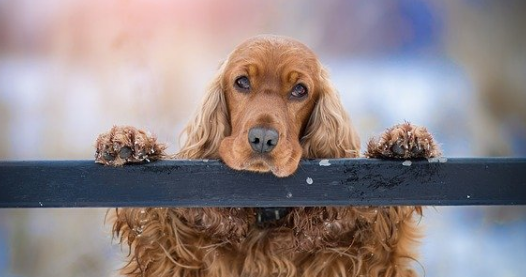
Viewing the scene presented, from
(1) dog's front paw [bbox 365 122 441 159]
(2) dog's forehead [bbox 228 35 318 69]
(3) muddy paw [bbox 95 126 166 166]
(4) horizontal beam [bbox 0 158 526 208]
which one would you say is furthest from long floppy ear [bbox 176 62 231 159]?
(4) horizontal beam [bbox 0 158 526 208]

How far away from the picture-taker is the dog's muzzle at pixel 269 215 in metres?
3.41

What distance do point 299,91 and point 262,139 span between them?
0.50 meters

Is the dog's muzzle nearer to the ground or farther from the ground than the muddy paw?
nearer to the ground

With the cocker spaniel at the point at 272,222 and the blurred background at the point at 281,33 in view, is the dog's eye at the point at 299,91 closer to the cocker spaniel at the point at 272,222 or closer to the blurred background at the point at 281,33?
the cocker spaniel at the point at 272,222

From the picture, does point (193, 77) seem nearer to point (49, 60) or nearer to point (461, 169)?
point (49, 60)

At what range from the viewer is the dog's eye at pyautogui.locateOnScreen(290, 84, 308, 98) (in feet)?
10.9

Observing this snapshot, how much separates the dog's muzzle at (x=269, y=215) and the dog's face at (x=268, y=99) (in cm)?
31

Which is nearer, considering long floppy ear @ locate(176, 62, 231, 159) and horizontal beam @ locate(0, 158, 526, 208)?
horizontal beam @ locate(0, 158, 526, 208)

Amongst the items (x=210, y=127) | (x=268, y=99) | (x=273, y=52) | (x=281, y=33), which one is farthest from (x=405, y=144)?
(x=281, y=33)

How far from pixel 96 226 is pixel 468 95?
2529 millimetres

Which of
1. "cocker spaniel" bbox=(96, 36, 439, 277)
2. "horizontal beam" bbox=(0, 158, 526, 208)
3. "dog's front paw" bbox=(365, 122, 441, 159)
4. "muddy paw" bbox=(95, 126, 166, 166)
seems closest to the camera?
"horizontal beam" bbox=(0, 158, 526, 208)

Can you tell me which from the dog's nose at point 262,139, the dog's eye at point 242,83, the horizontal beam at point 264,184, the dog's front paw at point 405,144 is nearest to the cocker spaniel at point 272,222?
the dog's eye at point 242,83

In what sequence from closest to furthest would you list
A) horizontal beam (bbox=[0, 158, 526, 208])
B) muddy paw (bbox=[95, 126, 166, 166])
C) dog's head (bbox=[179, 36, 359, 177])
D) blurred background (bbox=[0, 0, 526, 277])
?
horizontal beam (bbox=[0, 158, 526, 208]) → muddy paw (bbox=[95, 126, 166, 166]) → dog's head (bbox=[179, 36, 359, 177]) → blurred background (bbox=[0, 0, 526, 277])

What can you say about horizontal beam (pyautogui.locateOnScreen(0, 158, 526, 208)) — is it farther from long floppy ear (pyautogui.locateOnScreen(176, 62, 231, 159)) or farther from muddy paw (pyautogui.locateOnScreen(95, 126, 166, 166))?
long floppy ear (pyautogui.locateOnScreen(176, 62, 231, 159))
